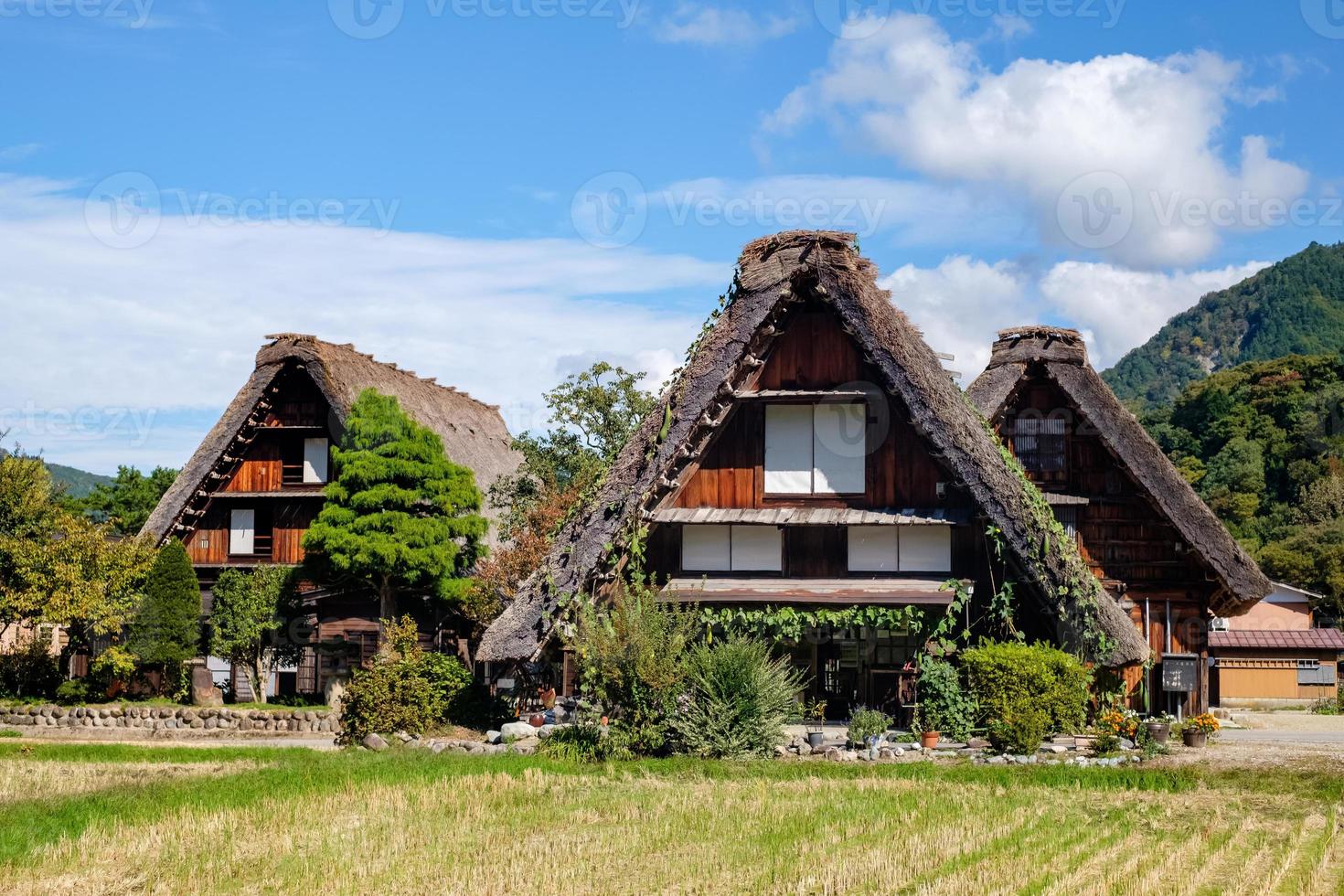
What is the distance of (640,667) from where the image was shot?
19891 millimetres

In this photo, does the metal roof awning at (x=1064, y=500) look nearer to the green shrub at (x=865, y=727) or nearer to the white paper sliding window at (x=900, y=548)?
the white paper sliding window at (x=900, y=548)

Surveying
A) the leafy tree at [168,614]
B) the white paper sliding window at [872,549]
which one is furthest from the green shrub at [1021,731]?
the leafy tree at [168,614]

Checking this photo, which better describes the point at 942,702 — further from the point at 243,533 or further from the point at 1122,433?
the point at 243,533

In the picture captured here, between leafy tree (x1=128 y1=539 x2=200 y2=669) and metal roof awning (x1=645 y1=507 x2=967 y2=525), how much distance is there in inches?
534

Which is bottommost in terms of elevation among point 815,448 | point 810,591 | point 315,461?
point 810,591

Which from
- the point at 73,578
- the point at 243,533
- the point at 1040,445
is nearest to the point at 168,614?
the point at 73,578

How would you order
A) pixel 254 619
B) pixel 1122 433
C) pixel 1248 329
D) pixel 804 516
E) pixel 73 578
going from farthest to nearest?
pixel 1248 329 → pixel 254 619 → pixel 73 578 → pixel 1122 433 → pixel 804 516

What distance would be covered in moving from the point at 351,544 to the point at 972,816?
17675 mm

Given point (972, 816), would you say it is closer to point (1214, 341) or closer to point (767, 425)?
point (767, 425)

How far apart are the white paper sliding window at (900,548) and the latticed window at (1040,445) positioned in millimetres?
6255

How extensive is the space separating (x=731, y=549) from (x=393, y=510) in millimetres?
9082

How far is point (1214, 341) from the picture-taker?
113 metres

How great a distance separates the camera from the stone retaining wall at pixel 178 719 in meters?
26.7

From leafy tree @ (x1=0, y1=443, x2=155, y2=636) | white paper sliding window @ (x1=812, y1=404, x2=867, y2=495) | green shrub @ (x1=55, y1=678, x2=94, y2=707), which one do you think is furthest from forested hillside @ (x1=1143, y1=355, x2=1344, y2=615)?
green shrub @ (x1=55, y1=678, x2=94, y2=707)
